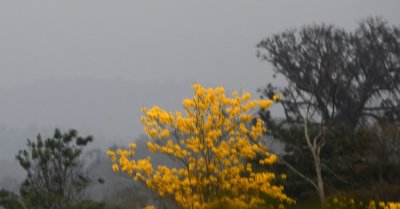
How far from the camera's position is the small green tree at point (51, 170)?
12.8m

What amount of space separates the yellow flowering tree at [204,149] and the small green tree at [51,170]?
132 inches

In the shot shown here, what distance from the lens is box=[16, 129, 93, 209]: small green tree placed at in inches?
503

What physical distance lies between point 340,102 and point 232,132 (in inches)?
729

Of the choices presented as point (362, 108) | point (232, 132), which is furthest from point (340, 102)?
point (232, 132)

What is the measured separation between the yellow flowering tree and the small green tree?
335cm

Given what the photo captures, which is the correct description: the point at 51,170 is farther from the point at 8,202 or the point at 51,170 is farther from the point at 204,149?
the point at 204,149

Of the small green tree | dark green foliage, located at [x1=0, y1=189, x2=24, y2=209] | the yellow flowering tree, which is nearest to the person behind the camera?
the yellow flowering tree

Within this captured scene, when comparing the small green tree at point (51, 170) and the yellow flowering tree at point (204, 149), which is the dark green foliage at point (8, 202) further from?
the yellow flowering tree at point (204, 149)

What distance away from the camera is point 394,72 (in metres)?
28.1

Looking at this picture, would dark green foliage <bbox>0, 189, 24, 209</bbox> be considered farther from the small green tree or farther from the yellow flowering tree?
the yellow flowering tree

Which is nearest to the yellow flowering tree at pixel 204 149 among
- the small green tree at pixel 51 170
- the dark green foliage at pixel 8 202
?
the small green tree at pixel 51 170

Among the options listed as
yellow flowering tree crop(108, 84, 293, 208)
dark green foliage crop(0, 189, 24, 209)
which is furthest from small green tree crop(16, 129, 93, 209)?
yellow flowering tree crop(108, 84, 293, 208)

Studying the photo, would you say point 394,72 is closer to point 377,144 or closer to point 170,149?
point 377,144

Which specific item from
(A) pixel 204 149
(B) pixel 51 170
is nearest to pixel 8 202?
(B) pixel 51 170
